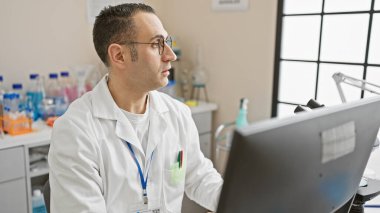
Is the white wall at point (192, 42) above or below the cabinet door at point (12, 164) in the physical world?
above

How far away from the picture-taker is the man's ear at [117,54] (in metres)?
1.34

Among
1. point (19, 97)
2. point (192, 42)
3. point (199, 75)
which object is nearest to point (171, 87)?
point (199, 75)

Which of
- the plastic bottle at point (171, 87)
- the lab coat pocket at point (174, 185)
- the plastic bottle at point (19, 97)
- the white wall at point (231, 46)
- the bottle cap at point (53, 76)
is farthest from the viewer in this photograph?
the plastic bottle at point (171, 87)

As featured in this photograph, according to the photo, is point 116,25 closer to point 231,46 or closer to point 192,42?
point 231,46

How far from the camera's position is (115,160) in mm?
1245

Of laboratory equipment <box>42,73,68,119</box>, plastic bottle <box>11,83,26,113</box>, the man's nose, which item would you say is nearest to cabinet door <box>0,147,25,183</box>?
plastic bottle <box>11,83,26,113</box>

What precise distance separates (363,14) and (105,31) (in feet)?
5.62

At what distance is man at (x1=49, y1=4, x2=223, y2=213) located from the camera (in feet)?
3.80

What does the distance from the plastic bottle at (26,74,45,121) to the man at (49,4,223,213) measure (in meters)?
1.22

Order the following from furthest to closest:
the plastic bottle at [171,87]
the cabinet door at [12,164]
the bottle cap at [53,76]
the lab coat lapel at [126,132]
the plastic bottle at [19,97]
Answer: the plastic bottle at [171,87]
the bottle cap at [53,76]
the plastic bottle at [19,97]
the cabinet door at [12,164]
the lab coat lapel at [126,132]

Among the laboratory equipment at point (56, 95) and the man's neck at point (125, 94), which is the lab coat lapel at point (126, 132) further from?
the laboratory equipment at point (56, 95)

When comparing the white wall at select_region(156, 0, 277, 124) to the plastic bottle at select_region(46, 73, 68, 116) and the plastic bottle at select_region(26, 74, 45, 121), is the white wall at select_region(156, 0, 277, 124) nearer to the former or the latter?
the plastic bottle at select_region(46, 73, 68, 116)

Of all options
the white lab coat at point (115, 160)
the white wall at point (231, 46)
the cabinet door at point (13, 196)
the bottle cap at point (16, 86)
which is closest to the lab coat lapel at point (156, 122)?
the white lab coat at point (115, 160)

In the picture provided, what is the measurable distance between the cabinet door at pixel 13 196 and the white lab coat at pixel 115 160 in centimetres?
99
